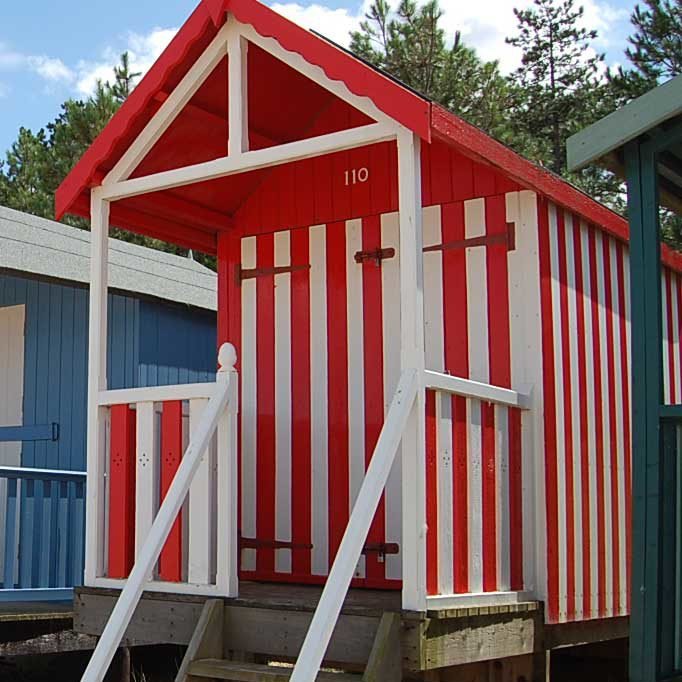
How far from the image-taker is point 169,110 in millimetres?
6180

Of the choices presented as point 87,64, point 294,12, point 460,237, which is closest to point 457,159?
point 460,237

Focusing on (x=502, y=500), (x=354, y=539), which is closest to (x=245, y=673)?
(x=354, y=539)

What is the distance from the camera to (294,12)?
5.88 metres

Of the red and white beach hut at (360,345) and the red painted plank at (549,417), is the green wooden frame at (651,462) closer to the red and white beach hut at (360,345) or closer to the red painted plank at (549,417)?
the red and white beach hut at (360,345)

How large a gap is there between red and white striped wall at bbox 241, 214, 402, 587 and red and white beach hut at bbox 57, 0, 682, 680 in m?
0.01

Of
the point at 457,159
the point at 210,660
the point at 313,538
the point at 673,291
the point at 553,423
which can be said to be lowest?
the point at 210,660

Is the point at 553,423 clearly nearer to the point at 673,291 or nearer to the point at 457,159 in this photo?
the point at 457,159

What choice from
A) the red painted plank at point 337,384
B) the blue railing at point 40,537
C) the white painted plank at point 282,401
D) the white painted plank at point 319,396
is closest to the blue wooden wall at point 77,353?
the blue railing at point 40,537

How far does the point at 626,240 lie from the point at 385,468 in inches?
118

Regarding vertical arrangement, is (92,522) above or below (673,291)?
below

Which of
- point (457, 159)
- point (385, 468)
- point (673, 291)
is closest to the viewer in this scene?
point (385, 468)

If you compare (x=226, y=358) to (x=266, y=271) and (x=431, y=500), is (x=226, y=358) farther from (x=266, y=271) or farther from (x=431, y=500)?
(x=266, y=271)

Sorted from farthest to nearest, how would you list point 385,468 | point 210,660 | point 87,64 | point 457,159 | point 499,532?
point 87,64 → point 457,159 → point 499,532 → point 210,660 → point 385,468

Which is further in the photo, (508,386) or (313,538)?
(313,538)
